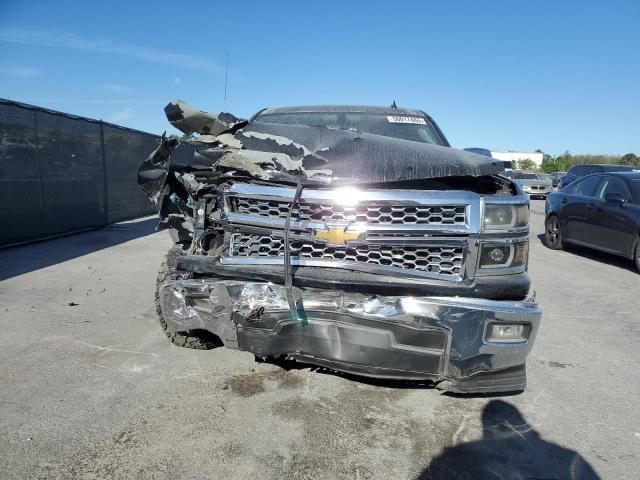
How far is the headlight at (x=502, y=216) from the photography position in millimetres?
2588

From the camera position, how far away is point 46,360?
3.37 m

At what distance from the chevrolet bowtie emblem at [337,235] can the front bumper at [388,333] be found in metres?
0.29

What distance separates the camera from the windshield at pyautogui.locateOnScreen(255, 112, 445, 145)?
4480mm

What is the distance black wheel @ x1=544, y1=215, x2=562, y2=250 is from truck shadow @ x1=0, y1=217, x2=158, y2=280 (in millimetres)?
8290

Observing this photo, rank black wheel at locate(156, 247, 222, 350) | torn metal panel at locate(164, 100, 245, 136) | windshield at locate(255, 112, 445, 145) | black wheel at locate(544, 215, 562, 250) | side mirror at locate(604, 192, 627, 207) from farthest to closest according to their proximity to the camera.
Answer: black wheel at locate(544, 215, 562, 250), side mirror at locate(604, 192, 627, 207), windshield at locate(255, 112, 445, 145), torn metal panel at locate(164, 100, 245, 136), black wheel at locate(156, 247, 222, 350)

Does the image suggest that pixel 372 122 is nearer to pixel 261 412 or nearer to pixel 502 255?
pixel 502 255

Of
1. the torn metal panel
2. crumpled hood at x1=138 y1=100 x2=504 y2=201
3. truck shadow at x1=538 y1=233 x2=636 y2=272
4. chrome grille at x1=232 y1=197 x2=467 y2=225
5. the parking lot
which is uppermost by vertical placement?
the torn metal panel

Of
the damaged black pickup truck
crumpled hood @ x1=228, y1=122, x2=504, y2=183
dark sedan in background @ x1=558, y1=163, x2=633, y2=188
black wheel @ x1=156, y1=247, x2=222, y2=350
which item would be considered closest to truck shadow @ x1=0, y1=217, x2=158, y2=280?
black wheel @ x1=156, y1=247, x2=222, y2=350

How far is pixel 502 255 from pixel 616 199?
6.00 metres

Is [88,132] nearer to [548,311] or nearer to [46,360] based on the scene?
[46,360]

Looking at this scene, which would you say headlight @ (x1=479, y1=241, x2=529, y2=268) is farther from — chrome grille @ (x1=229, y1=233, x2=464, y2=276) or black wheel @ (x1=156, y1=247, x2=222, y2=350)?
black wheel @ (x1=156, y1=247, x2=222, y2=350)

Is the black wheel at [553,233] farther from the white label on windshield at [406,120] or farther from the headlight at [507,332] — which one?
the headlight at [507,332]

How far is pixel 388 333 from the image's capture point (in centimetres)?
239

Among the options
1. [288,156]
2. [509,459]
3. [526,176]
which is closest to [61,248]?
[288,156]
